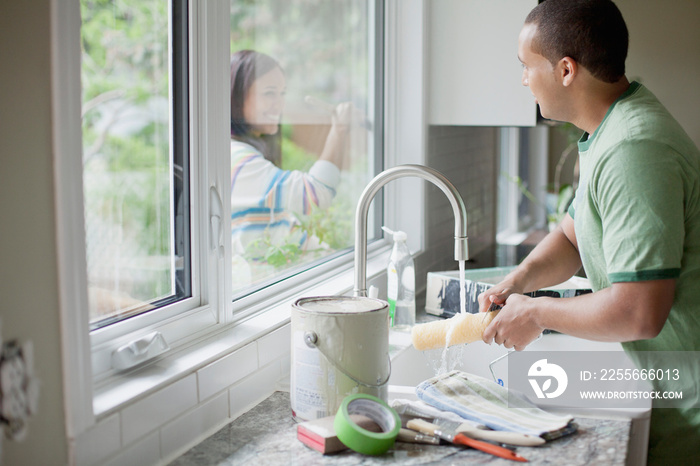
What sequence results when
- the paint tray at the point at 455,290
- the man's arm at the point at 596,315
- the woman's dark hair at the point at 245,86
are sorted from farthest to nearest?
the paint tray at the point at 455,290
the woman's dark hair at the point at 245,86
the man's arm at the point at 596,315

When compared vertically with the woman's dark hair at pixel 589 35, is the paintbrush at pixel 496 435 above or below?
below

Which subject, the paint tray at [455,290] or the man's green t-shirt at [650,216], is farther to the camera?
the paint tray at [455,290]

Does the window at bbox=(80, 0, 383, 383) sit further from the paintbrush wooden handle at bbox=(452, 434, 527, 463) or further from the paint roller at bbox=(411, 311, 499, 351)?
the paintbrush wooden handle at bbox=(452, 434, 527, 463)

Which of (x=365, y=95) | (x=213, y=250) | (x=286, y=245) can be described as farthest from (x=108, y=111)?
(x=365, y=95)

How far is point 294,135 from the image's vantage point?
2100 millimetres

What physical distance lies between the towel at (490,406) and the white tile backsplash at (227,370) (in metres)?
0.35

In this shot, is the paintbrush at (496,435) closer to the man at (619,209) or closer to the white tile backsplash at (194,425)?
the man at (619,209)

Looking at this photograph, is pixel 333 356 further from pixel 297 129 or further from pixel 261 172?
pixel 297 129

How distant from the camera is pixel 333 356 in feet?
4.12

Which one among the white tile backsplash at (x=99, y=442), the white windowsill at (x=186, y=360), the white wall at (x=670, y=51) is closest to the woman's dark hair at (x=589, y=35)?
the white windowsill at (x=186, y=360)

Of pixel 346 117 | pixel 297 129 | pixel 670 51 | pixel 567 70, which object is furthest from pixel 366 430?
pixel 670 51

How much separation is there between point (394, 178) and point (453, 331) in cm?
35

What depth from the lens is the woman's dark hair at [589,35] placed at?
1362mm

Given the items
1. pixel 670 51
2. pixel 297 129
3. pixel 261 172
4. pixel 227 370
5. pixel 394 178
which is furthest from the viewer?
pixel 670 51
